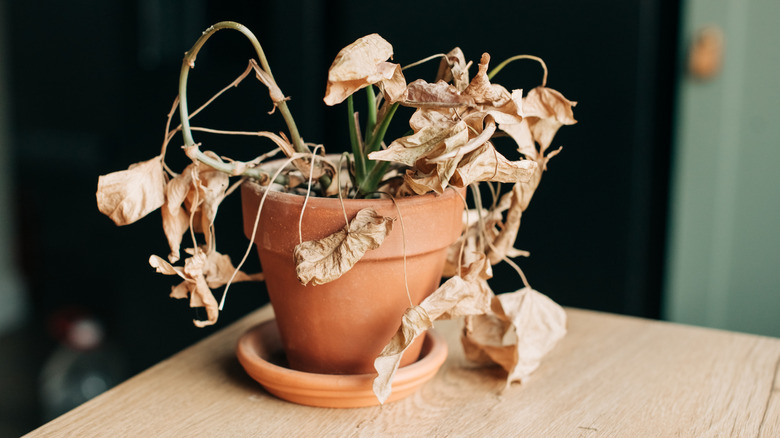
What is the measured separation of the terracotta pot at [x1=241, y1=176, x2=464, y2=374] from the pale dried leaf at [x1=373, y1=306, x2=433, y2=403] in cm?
5

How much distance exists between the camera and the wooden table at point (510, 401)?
2.00ft

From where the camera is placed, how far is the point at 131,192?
0.59 m

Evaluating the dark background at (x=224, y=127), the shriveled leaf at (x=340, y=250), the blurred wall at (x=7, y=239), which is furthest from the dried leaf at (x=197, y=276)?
the blurred wall at (x=7, y=239)

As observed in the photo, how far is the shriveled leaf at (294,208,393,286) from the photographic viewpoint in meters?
0.57

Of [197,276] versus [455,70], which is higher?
[455,70]

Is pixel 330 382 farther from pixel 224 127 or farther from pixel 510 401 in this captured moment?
pixel 224 127

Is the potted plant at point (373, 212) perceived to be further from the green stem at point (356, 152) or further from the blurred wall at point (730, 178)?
the blurred wall at point (730, 178)

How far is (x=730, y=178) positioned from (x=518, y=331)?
3.64 ft

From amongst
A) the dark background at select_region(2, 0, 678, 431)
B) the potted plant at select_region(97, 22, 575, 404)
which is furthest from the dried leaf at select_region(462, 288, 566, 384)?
the dark background at select_region(2, 0, 678, 431)

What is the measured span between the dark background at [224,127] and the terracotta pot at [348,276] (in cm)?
77

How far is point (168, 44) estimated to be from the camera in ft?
4.80

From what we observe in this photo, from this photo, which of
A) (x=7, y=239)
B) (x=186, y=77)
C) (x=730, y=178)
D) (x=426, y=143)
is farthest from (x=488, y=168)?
(x=7, y=239)

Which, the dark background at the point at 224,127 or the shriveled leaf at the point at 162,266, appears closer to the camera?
the shriveled leaf at the point at 162,266

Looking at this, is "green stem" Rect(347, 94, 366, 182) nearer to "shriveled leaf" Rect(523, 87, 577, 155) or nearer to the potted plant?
the potted plant
